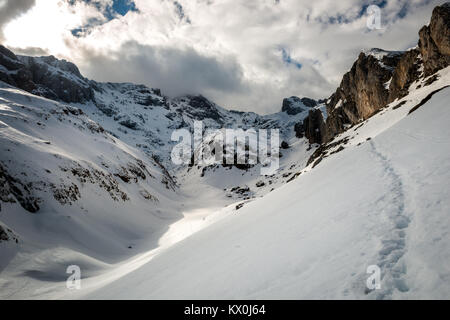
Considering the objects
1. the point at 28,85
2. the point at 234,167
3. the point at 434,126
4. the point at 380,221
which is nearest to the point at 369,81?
the point at 434,126

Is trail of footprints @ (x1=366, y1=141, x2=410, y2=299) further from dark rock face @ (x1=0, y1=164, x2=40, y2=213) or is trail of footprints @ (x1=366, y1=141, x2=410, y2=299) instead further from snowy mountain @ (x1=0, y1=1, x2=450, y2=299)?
dark rock face @ (x1=0, y1=164, x2=40, y2=213)

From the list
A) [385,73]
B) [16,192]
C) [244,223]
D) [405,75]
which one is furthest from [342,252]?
[385,73]

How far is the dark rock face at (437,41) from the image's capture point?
1623 inches

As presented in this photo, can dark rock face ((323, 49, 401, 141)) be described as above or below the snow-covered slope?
above

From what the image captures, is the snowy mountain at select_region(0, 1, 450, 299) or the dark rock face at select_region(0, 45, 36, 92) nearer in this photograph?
the snowy mountain at select_region(0, 1, 450, 299)

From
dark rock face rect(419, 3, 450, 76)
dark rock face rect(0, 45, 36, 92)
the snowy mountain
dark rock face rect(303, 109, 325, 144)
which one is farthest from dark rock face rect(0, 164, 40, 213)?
dark rock face rect(0, 45, 36, 92)

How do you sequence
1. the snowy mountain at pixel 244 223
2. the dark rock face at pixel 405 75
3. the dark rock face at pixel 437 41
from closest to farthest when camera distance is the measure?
1. the snowy mountain at pixel 244 223
2. the dark rock face at pixel 437 41
3. the dark rock face at pixel 405 75

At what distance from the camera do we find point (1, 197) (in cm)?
1700

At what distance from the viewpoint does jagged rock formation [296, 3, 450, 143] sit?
42750mm

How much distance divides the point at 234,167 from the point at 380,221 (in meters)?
107

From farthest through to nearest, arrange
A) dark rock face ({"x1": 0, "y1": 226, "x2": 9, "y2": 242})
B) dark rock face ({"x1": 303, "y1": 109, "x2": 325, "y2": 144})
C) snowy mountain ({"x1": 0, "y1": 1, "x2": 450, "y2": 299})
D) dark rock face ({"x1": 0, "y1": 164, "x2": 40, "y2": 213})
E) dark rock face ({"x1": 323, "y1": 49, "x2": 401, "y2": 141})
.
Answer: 1. dark rock face ({"x1": 303, "y1": 109, "x2": 325, "y2": 144})
2. dark rock face ({"x1": 323, "y1": 49, "x2": 401, "y2": 141})
3. dark rock face ({"x1": 0, "y1": 164, "x2": 40, "y2": 213})
4. dark rock face ({"x1": 0, "y1": 226, "x2": 9, "y2": 242})
5. snowy mountain ({"x1": 0, "y1": 1, "x2": 450, "y2": 299})

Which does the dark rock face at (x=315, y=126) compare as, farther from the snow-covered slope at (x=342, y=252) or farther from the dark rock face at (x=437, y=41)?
the snow-covered slope at (x=342, y=252)

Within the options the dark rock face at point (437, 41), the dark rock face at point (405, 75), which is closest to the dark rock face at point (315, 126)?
the dark rock face at point (405, 75)
